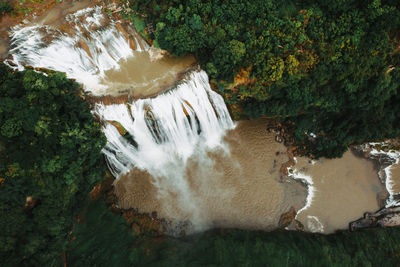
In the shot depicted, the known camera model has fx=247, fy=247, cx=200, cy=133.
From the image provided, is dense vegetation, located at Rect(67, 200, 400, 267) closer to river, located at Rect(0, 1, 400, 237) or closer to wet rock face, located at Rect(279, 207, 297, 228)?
wet rock face, located at Rect(279, 207, 297, 228)

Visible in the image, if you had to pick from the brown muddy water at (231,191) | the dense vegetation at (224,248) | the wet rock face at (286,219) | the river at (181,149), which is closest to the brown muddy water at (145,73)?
the river at (181,149)

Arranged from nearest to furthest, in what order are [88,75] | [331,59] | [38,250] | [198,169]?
[38,250], [331,59], [88,75], [198,169]

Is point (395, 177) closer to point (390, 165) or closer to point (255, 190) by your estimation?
point (390, 165)

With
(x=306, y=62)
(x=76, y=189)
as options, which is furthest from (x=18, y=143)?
(x=306, y=62)

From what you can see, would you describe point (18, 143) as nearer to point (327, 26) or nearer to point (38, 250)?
point (38, 250)

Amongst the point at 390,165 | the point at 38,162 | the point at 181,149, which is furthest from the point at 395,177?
the point at 38,162

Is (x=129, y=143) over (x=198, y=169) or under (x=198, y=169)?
over
